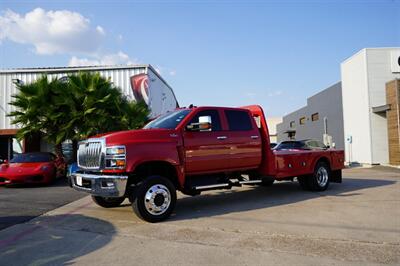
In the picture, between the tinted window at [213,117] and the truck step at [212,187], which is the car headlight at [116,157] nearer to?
the truck step at [212,187]

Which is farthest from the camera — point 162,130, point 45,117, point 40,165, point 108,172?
point 45,117

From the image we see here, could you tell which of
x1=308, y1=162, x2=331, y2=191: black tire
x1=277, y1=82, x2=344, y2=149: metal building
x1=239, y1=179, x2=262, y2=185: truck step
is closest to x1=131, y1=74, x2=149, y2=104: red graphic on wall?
x1=277, y1=82, x2=344, y2=149: metal building

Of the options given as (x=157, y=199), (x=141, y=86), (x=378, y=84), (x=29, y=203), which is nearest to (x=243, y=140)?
(x=157, y=199)

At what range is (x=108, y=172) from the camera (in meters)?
6.73

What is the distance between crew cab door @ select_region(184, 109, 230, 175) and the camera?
7414 millimetres

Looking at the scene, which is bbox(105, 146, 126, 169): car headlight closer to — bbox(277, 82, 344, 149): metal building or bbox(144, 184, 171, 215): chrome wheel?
bbox(144, 184, 171, 215): chrome wheel

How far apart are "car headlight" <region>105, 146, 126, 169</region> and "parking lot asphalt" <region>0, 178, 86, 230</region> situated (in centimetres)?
227

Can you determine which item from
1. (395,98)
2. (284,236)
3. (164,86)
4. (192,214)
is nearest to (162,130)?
(192,214)

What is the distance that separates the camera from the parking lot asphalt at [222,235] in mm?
4730

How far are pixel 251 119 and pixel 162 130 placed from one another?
249 centimetres

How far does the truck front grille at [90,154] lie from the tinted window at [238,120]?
2887 millimetres

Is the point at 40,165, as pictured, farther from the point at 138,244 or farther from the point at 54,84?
the point at 138,244

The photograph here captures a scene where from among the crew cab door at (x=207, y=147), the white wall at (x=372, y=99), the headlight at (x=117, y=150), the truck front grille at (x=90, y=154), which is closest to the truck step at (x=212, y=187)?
the crew cab door at (x=207, y=147)

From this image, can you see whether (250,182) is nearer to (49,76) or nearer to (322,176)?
(322,176)
